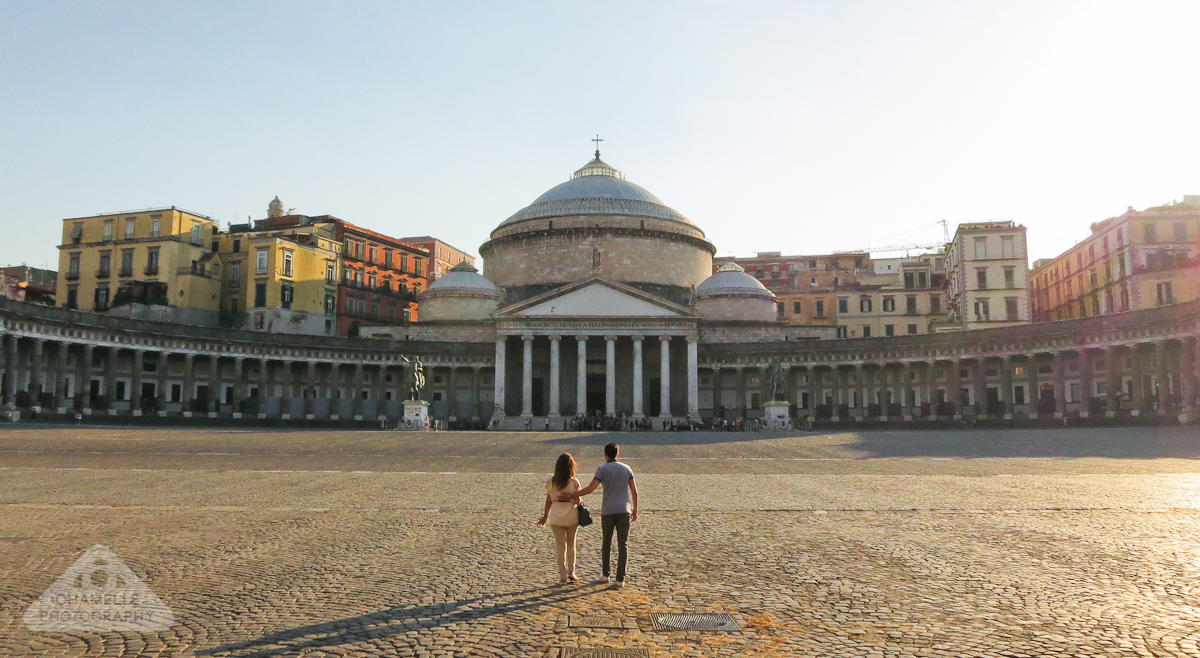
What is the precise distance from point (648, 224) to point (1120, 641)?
73.9 m

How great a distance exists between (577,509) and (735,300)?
7037 centimetres

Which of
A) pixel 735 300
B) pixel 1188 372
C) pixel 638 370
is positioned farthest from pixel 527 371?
pixel 1188 372

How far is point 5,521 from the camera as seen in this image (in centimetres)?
1318

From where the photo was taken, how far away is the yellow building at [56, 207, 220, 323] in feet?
226

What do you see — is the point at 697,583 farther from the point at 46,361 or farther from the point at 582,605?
the point at 46,361

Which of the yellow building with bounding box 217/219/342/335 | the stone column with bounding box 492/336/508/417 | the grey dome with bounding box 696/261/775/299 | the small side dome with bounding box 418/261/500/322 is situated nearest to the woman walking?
the stone column with bounding box 492/336/508/417

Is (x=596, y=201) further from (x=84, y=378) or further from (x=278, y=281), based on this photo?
(x=84, y=378)

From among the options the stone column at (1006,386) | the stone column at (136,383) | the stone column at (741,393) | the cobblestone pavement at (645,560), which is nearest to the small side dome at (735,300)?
the stone column at (741,393)

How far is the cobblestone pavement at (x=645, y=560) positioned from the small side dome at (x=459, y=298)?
5476 centimetres

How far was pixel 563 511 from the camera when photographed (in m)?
9.50

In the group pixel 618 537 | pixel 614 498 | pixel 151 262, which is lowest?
pixel 618 537

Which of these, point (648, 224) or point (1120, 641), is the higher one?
point (648, 224)

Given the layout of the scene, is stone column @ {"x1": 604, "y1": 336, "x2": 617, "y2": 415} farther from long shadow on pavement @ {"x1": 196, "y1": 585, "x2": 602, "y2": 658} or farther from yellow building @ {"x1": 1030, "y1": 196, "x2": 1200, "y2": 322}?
long shadow on pavement @ {"x1": 196, "y1": 585, "x2": 602, "y2": 658}

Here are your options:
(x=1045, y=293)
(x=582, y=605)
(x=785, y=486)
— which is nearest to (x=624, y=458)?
(x=785, y=486)
